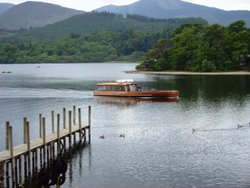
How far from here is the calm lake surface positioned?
38062mm

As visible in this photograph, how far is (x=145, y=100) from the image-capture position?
3679 inches

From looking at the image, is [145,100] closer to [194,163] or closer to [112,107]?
[112,107]

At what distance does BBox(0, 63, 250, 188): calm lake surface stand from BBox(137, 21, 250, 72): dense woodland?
69.7 m

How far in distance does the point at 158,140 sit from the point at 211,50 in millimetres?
113850

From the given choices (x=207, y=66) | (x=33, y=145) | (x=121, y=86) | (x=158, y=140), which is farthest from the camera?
(x=207, y=66)

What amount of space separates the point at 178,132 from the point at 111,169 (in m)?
18.1

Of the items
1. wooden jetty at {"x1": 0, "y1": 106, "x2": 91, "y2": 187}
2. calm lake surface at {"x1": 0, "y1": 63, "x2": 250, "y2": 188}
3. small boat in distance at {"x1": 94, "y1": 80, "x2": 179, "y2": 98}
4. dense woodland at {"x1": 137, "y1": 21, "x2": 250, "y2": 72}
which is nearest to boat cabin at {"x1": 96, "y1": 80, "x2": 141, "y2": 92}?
small boat in distance at {"x1": 94, "y1": 80, "x2": 179, "y2": 98}

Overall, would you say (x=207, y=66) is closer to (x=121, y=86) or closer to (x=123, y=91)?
(x=121, y=86)

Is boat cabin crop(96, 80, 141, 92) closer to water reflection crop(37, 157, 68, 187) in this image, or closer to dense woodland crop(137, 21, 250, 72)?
water reflection crop(37, 157, 68, 187)

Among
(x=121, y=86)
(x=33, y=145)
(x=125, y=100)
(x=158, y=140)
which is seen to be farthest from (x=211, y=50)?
(x=33, y=145)

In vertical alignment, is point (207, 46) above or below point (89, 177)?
above

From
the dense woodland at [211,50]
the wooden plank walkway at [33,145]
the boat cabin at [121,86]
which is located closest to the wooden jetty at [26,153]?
the wooden plank walkway at [33,145]

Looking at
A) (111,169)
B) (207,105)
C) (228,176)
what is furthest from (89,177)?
→ (207,105)

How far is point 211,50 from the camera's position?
160m
